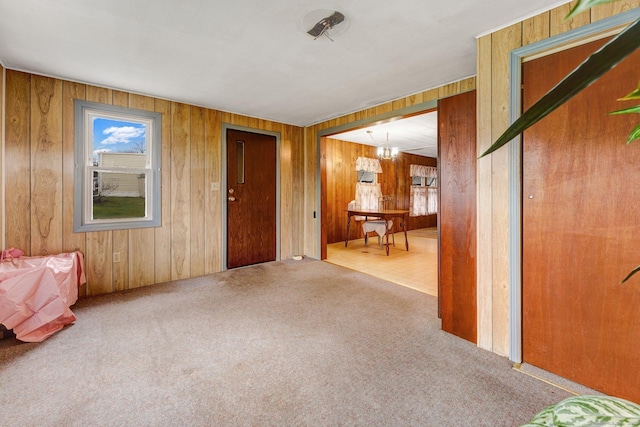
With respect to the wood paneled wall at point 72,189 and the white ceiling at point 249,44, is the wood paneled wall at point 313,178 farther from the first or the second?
the white ceiling at point 249,44

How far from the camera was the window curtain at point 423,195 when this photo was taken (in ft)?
27.9

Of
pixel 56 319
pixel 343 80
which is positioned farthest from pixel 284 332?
pixel 343 80

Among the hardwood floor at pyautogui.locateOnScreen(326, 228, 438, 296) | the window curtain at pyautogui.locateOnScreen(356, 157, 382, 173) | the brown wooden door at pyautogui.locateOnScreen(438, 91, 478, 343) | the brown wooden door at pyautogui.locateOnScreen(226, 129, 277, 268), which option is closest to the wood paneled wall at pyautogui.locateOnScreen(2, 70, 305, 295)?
the brown wooden door at pyautogui.locateOnScreen(226, 129, 277, 268)

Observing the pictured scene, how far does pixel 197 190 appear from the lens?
153 inches

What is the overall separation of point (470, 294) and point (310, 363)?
128 centimetres

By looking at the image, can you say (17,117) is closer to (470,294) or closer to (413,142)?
(470,294)

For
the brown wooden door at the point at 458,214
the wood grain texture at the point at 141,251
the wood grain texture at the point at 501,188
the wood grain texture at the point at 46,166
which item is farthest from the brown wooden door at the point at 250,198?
the wood grain texture at the point at 501,188

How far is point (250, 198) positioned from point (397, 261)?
2.48 meters

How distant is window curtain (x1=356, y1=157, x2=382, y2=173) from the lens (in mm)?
6855

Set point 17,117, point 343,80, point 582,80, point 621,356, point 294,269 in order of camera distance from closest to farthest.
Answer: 1. point 582,80
2. point 621,356
3. point 17,117
4. point 343,80
5. point 294,269

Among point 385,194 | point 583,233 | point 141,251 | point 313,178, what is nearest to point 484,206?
point 583,233

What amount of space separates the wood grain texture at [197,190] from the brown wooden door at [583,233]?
136 inches

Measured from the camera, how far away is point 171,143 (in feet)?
12.0

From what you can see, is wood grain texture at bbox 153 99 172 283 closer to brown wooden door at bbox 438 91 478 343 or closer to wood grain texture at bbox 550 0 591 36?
brown wooden door at bbox 438 91 478 343
